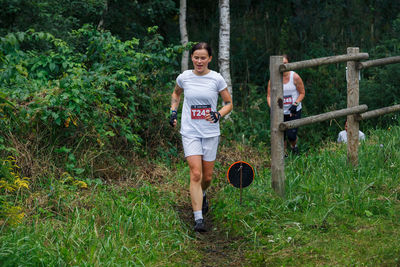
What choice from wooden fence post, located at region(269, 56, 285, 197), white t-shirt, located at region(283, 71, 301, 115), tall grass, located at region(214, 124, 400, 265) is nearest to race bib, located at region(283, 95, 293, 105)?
white t-shirt, located at region(283, 71, 301, 115)

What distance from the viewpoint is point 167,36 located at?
1596 cm

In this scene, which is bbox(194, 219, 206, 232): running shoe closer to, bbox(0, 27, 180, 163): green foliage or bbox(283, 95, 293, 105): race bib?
bbox(0, 27, 180, 163): green foliage

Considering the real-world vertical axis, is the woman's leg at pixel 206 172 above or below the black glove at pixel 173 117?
below

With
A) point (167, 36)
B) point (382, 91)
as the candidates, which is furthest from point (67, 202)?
point (167, 36)

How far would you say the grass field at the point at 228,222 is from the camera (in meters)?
4.89

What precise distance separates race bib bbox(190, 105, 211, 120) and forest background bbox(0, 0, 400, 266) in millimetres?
1725

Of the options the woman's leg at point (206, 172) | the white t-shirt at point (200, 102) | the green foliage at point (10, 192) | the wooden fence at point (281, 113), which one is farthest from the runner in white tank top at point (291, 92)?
the green foliage at point (10, 192)

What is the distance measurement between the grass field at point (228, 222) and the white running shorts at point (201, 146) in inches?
28.2

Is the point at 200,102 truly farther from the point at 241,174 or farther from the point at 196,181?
the point at 241,174

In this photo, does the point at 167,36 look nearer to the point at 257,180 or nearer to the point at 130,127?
the point at 130,127

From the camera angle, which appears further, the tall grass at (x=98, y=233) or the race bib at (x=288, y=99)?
the race bib at (x=288, y=99)

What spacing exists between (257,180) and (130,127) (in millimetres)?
2128

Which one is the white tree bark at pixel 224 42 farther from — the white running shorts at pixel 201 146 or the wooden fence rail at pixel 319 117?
the white running shorts at pixel 201 146

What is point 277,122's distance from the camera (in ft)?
20.8
